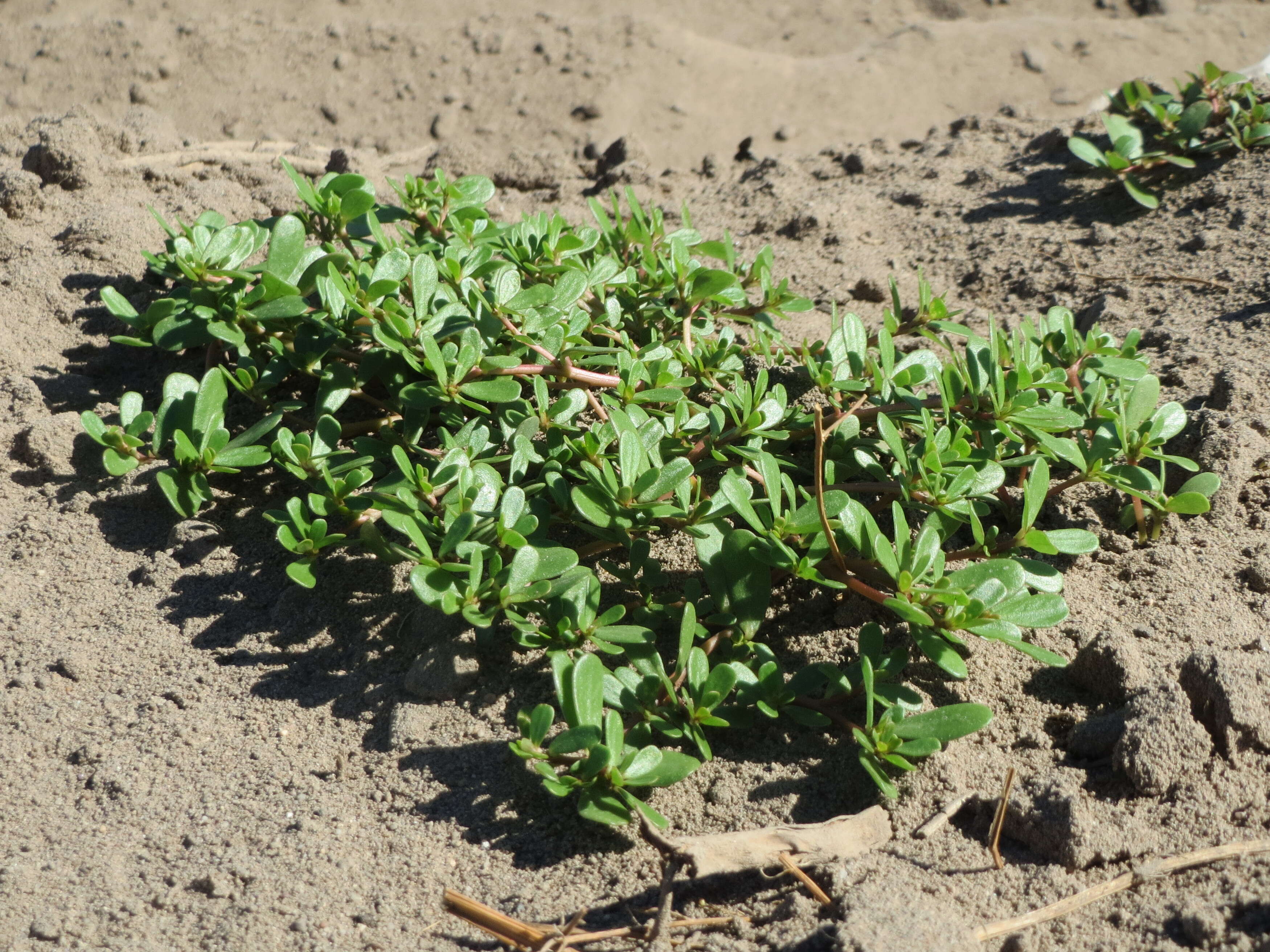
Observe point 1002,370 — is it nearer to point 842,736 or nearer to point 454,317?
point 842,736

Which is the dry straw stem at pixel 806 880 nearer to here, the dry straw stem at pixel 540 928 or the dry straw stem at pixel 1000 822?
the dry straw stem at pixel 540 928

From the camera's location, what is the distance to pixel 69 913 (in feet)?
5.75

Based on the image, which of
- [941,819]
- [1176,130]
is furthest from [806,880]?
[1176,130]

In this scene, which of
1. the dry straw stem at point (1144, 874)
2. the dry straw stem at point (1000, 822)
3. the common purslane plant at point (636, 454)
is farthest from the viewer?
the common purslane plant at point (636, 454)

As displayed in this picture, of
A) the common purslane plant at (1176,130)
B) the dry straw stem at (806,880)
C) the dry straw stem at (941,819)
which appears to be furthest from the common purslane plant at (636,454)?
the common purslane plant at (1176,130)

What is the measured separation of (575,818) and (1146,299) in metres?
2.35

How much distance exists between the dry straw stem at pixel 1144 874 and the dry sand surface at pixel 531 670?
2cm

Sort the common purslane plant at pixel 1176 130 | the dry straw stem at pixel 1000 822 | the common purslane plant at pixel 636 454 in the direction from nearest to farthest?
1. the dry straw stem at pixel 1000 822
2. the common purslane plant at pixel 636 454
3. the common purslane plant at pixel 1176 130

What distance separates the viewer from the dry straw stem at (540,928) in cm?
172

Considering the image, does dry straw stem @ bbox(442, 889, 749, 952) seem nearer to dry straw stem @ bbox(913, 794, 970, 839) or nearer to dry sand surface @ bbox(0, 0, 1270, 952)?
dry sand surface @ bbox(0, 0, 1270, 952)

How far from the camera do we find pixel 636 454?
2145 mm

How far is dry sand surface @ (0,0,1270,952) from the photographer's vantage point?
178 cm

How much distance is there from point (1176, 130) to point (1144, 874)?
9.54ft

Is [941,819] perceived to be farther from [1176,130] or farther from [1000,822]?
[1176,130]
